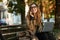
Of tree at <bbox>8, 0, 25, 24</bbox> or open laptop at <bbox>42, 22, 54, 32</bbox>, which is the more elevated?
tree at <bbox>8, 0, 25, 24</bbox>

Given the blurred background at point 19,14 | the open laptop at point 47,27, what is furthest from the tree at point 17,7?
the open laptop at point 47,27

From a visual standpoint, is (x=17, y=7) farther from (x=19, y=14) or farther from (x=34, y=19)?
(x=34, y=19)

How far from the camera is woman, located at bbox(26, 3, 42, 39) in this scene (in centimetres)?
Answer: 186

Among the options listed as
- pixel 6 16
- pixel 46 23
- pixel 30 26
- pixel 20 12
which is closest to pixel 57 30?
pixel 46 23

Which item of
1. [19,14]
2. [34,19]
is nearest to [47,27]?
[34,19]

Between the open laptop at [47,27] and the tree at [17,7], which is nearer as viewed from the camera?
the tree at [17,7]

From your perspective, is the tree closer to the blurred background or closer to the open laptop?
the blurred background

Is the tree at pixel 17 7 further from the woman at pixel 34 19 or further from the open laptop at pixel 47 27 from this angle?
the open laptop at pixel 47 27

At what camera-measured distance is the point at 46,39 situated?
75.5 inches

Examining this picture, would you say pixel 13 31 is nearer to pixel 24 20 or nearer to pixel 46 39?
pixel 24 20

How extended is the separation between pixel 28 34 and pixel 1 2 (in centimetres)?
46

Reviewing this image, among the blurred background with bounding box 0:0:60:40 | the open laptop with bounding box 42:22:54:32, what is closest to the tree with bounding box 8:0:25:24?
the blurred background with bounding box 0:0:60:40

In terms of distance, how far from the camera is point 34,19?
1871 mm

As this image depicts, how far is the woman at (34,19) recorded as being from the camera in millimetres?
1857
